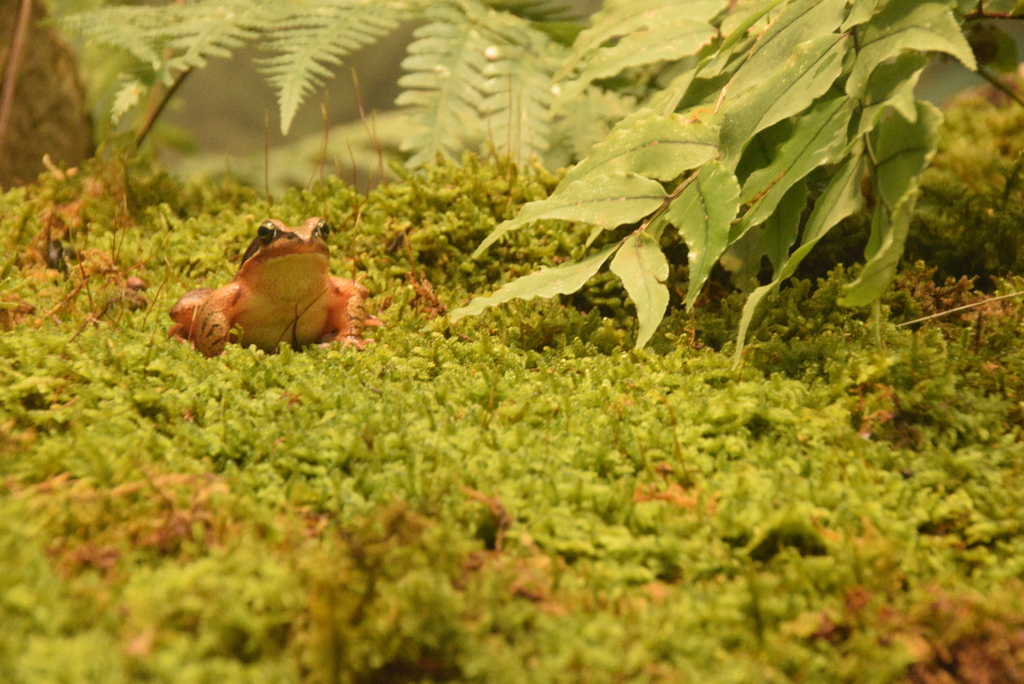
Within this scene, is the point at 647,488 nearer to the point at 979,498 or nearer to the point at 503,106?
the point at 979,498

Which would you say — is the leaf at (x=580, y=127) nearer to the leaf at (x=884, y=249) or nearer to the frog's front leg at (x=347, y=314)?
the frog's front leg at (x=347, y=314)

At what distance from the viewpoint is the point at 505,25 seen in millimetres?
3650

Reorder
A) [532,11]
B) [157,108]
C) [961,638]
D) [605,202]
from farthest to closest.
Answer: [532,11] → [157,108] → [605,202] → [961,638]

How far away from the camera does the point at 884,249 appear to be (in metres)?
1.65

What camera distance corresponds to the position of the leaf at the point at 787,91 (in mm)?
1953

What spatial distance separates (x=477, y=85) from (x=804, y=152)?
1.95 m

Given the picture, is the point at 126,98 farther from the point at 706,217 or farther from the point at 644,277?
the point at 706,217

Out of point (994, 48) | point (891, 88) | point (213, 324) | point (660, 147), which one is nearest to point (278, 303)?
point (213, 324)

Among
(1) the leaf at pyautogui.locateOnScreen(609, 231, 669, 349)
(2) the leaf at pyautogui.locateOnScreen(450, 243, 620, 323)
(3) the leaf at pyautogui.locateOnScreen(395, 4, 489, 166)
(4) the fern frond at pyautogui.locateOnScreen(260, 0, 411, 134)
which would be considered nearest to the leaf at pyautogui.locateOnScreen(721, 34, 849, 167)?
(1) the leaf at pyautogui.locateOnScreen(609, 231, 669, 349)

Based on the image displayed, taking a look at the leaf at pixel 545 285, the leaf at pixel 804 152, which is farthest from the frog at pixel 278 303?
the leaf at pixel 804 152

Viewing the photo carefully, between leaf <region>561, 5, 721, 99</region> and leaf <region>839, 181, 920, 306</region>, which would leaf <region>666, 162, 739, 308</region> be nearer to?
leaf <region>839, 181, 920, 306</region>

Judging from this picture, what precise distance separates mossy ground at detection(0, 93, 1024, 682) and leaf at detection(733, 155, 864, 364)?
9.0 inches

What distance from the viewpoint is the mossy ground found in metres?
1.17

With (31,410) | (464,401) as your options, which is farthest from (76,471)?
(464,401)
